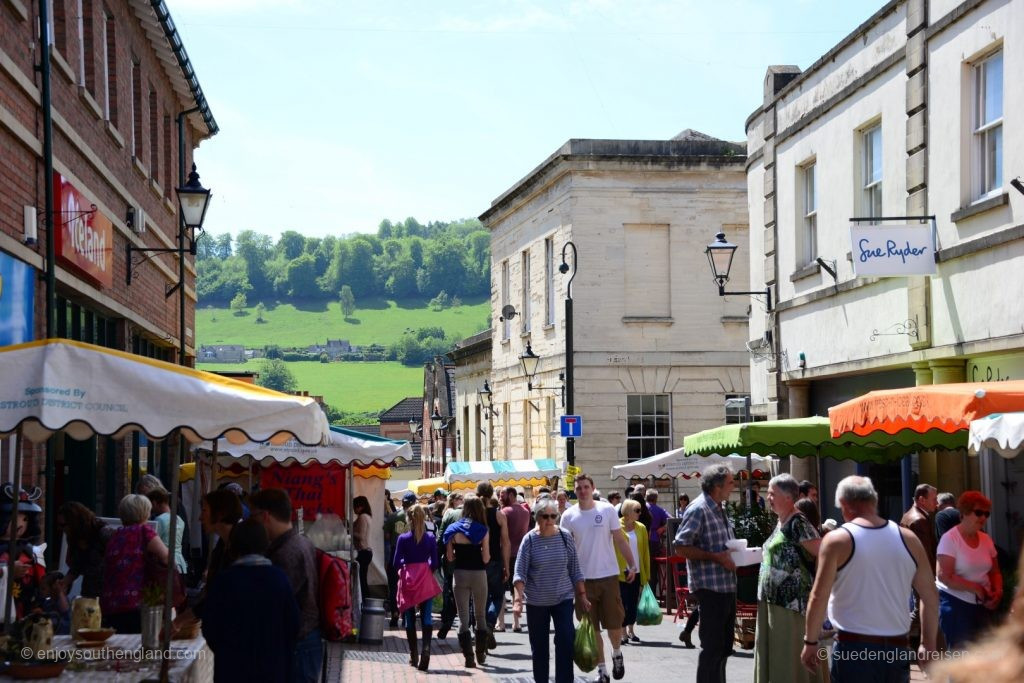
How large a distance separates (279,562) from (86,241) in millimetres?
8670

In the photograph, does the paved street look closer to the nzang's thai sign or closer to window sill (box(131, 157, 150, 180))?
the nzang's thai sign

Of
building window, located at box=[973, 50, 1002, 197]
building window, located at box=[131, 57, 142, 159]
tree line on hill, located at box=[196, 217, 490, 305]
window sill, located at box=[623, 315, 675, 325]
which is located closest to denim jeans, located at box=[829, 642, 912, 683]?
building window, located at box=[973, 50, 1002, 197]

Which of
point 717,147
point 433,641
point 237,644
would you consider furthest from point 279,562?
point 717,147

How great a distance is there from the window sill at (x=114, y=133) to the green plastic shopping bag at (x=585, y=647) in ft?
29.4

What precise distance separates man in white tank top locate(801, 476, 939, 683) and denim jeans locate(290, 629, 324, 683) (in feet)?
9.62

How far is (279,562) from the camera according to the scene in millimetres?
8430

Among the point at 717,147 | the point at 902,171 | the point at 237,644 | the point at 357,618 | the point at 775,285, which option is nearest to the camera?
the point at 237,644

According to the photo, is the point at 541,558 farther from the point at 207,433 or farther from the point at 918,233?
the point at 918,233

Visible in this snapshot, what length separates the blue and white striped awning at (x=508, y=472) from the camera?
32875 millimetres

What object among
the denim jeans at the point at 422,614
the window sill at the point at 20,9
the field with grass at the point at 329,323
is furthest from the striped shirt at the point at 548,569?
the field with grass at the point at 329,323

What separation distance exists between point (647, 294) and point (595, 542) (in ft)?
76.7

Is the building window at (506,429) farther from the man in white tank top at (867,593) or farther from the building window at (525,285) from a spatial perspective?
the man in white tank top at (867,593)

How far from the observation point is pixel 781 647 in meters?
10.3

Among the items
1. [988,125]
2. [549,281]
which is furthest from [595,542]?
[549,281]
